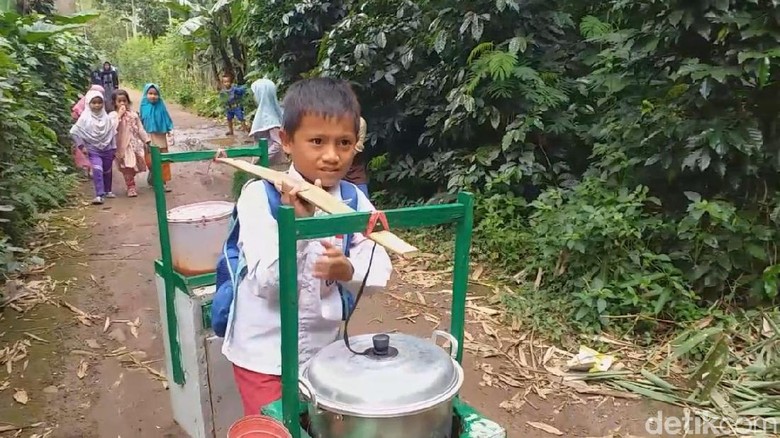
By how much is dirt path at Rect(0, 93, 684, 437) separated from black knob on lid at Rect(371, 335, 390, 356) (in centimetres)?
224

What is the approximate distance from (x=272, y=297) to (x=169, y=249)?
1.16 m

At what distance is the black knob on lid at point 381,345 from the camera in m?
1.43

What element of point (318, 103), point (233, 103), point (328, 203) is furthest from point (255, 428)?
point (233, 103)

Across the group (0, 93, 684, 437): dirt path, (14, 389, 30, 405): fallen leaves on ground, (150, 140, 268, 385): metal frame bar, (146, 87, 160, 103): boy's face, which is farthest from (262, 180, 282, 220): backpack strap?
(146, 87, 160, 103): boy's face

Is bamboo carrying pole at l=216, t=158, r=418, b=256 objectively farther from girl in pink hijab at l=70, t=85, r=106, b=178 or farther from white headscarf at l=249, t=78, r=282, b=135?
girl in pink hijab at l=70, t=85, r=106, b=178

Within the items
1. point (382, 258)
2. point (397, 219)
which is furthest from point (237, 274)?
point (397, 219)

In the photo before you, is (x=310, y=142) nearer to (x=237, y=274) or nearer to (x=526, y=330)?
(x=237, y=274)

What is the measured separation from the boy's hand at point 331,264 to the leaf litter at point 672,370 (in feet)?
7.43

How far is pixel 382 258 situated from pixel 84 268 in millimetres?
4709

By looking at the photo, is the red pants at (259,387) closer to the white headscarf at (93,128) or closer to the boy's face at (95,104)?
the white headscarf at (93,128)

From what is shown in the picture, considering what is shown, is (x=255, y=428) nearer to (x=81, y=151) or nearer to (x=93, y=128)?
(x=93, y=128)

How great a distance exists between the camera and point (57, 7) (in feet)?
46.4

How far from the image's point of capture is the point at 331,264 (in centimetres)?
157

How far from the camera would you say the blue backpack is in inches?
73.0
